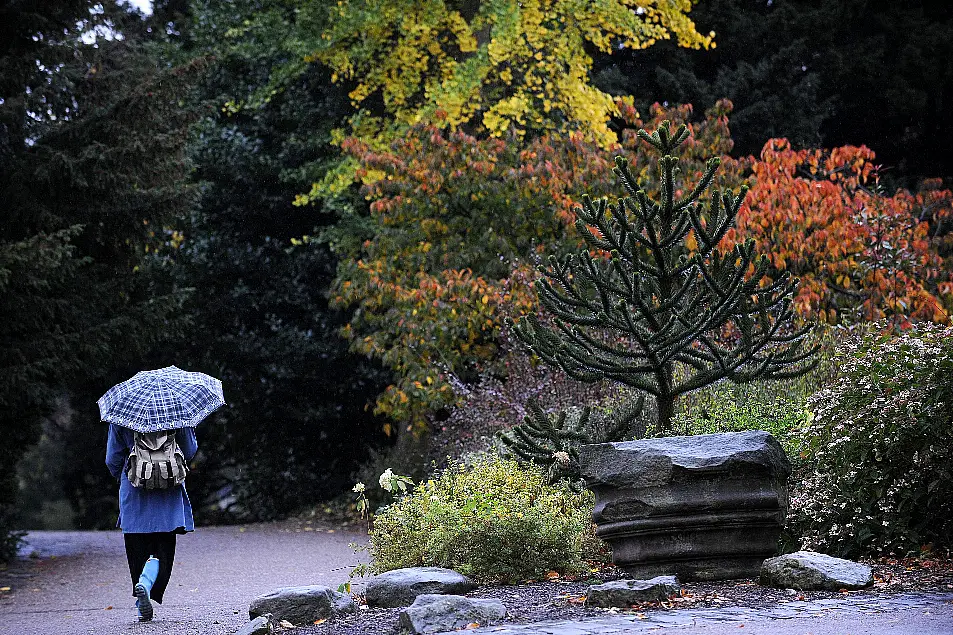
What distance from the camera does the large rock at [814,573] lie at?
647 centimetres

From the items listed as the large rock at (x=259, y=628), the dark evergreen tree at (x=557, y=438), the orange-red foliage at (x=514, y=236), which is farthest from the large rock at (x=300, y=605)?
the orange-red foliage at (x=514, y=236)

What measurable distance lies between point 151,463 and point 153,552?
0.66 m

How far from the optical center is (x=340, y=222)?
17969mm

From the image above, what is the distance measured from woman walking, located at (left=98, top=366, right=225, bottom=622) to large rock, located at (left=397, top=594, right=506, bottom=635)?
2.26m

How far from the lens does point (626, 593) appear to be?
236 inches

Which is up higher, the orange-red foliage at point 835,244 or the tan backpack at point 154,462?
the orange-red foliage at point 835,244

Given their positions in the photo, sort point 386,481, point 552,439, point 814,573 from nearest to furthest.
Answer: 1. point 814,573
2. point 386,481
3. point 552,439

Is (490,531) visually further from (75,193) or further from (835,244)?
(835,244)

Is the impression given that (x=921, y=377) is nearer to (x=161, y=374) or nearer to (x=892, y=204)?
(x=161, y=374)

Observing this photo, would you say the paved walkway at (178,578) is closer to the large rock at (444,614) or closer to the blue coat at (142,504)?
the blue coat at (142,504)

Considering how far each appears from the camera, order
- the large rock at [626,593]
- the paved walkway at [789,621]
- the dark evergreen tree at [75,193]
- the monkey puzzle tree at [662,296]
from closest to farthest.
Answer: the paved walkway at [789,621], the large rock at [626,593], the monkey puzzle tree at [662,296], the dark evergreen tree at [75,193]

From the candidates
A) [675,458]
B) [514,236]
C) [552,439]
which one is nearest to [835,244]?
[514,236]

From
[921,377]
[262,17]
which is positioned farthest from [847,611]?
[262,17]

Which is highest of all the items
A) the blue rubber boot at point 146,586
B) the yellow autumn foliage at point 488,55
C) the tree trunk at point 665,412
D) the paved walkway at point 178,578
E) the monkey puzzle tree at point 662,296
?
the yellow autumn foliage at point 488,55
